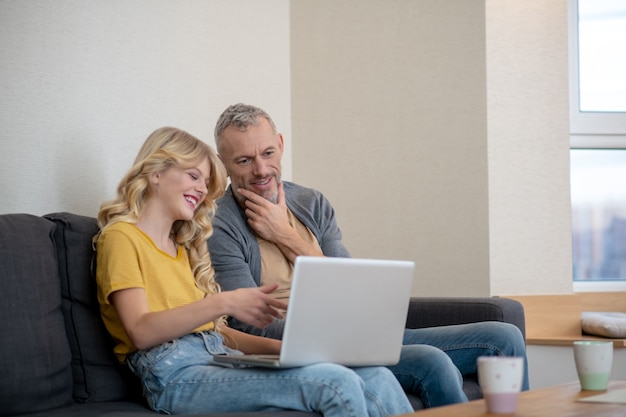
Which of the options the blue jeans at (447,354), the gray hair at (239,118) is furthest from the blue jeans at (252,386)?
the gray hair at (239,118)

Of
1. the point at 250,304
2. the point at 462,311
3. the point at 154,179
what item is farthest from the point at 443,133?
the point at 250,304

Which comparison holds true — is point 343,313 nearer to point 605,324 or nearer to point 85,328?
point 85,328

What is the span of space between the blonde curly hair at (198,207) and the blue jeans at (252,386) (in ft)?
0.95

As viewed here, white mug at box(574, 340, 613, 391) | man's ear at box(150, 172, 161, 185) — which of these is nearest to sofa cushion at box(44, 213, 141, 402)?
man's ear at box(150, 172, 161, 185)

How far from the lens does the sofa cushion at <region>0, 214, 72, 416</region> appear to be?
5.95 ft

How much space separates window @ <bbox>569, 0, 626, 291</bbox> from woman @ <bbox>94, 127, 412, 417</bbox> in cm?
221

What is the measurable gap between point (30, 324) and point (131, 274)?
0.23 meters

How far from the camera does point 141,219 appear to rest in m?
2.12

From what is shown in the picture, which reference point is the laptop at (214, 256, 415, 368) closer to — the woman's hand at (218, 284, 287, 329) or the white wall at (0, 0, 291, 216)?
the woman's hand at (218, 284, 287, 329)

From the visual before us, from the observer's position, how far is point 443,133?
11.5 ft

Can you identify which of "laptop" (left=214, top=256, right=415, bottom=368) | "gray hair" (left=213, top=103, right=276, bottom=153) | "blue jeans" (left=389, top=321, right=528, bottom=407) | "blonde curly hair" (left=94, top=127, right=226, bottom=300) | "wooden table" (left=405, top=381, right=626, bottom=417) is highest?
"gray hair" (left=213, top=103, right=276, bottom=153)

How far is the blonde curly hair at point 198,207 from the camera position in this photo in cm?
212

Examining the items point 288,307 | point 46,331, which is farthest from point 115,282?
point 288,307

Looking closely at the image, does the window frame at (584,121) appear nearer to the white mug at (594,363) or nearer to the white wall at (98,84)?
the white wall at (98,84)
